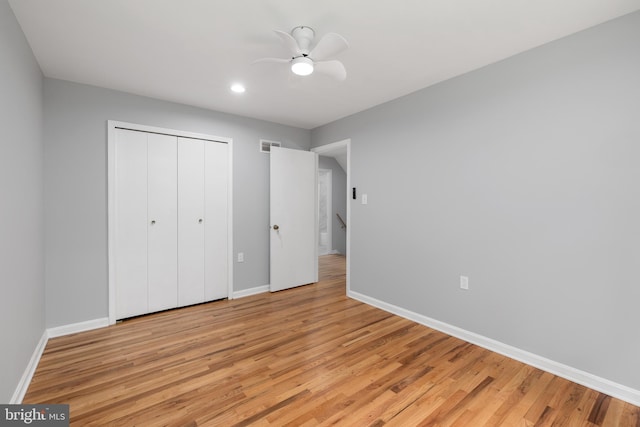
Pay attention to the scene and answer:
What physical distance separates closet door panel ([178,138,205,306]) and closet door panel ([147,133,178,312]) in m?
0.06

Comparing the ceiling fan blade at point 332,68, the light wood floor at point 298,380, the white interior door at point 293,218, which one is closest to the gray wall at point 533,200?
the light wood floor at point 298,380

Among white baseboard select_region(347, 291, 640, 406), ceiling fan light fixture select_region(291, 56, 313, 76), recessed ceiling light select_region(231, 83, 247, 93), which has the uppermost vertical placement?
recessed ceiling light select_region(231, 83, 247, 93)

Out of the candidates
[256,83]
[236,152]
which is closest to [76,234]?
[236,152]

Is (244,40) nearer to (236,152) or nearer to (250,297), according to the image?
(236,152)

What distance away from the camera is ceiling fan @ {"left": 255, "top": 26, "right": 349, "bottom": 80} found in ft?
6.00

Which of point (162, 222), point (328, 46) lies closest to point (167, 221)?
point (162, 222)

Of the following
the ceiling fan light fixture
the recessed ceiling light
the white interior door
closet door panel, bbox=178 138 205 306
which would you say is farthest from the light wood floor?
the recessed ceiling light

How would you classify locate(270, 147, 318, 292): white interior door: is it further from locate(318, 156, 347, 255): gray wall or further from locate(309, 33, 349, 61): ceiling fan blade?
locate(318, 156, 347, 255): gray wall

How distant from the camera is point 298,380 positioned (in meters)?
2.00

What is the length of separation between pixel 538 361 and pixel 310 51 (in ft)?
9.50

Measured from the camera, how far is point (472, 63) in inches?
95.9

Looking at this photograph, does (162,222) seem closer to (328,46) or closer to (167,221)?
(167,221)

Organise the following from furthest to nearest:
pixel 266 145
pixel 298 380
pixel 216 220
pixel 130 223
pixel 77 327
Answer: pixel 266 145, pixel 216 220, pixel 130 223, pixel 77 327, pixel 298 380

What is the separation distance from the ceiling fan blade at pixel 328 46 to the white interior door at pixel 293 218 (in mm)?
2103
